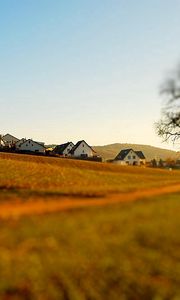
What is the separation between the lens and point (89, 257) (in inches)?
567

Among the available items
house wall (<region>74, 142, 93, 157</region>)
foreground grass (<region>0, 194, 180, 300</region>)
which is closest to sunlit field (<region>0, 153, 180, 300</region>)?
foreground grass (<region>0, 194, 180, 300</region>)

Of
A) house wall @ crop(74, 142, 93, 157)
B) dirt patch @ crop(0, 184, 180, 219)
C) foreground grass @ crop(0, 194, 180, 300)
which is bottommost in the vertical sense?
foreground grass @ crop(0, 194, 180, 300)

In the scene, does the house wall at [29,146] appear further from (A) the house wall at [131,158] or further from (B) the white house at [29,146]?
(A) the house wall at [131,158]

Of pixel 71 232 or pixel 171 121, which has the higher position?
pixel 171 121

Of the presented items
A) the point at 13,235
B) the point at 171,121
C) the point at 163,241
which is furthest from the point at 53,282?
the point at 171,121

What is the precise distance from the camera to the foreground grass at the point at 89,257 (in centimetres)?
1227

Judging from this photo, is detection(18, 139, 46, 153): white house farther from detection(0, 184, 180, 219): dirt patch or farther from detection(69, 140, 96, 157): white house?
detection(0, 184, 180, 219): dirt patch

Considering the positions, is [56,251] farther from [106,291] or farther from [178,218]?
[178,218]

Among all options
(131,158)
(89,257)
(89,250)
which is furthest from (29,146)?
(89,257)

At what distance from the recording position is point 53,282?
12.4 meters

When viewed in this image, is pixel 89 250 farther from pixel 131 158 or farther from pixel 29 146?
pixel 131 158

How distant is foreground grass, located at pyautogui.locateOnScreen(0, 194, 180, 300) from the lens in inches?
483

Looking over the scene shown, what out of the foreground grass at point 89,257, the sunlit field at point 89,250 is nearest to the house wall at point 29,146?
the sunlit field at point 89,250

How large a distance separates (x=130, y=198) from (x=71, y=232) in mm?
9000
